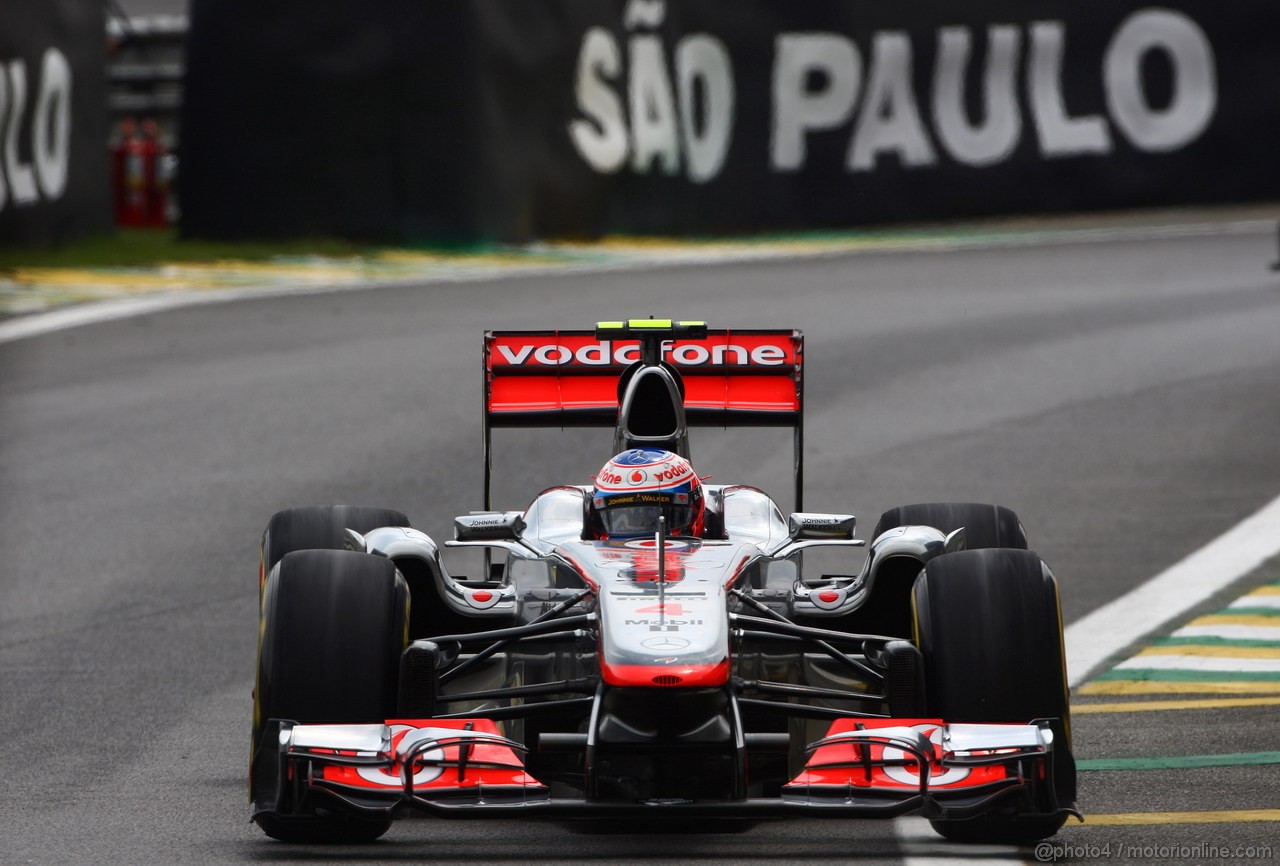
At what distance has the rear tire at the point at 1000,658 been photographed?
680 centimetres

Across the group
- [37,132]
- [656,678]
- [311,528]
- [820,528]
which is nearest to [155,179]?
[37,132]

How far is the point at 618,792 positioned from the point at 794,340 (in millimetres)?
2838

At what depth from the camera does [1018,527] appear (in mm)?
8383

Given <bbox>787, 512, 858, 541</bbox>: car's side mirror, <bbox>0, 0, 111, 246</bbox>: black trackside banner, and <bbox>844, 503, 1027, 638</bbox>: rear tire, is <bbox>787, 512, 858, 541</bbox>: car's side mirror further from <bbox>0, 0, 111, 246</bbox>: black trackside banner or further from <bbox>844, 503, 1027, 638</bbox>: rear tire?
<bbox>0, 0, 111, 246</bbox>: black trackside banner

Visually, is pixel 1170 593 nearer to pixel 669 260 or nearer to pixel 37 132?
pixel 669 260

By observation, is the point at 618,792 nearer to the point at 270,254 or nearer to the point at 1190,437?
the point at 1190,437

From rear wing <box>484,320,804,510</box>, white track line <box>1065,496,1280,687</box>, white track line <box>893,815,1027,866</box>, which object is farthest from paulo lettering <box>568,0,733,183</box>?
white track line <box>893,815,1027,866</box>

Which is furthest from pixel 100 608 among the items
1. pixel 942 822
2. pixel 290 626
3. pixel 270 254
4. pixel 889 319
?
pixel 270 254

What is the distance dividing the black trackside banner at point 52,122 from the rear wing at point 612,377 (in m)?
15.1

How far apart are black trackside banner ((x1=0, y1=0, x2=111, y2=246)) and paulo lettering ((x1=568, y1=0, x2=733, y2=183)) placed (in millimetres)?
5620

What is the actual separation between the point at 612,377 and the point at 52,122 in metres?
17.1

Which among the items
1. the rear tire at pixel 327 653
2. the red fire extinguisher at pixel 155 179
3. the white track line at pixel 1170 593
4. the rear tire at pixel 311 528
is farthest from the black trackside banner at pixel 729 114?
the rear tire at pixel 327 653

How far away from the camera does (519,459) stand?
1569cm

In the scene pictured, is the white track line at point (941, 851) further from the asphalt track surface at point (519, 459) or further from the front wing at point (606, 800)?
the front wing at point (606, 800)
